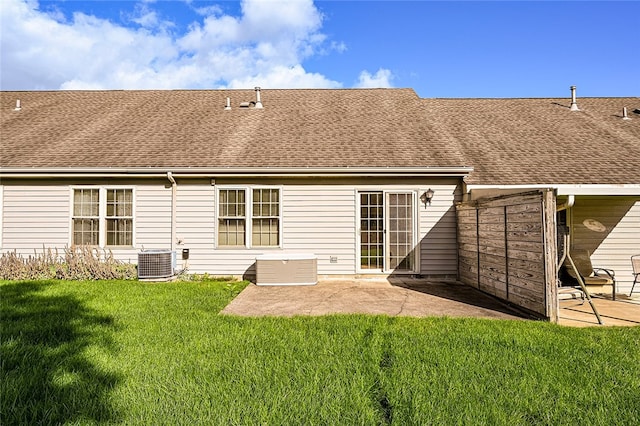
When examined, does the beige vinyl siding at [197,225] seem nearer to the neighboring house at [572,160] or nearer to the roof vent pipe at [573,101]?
the neighboring house at [572,160]

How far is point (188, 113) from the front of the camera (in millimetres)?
12016

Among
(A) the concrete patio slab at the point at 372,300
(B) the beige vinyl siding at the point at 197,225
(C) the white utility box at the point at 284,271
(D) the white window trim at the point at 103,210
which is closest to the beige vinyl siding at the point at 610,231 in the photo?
(A) the concrete patio slab at the point at 372,300

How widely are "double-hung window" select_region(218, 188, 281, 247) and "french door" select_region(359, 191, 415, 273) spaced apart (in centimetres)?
240

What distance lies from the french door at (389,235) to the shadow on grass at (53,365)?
19.9 ft

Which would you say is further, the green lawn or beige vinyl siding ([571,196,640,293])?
beige vinyl siding ([571,196,640,293])

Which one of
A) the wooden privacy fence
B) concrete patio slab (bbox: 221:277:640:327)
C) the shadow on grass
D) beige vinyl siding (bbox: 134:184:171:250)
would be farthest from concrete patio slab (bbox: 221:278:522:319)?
beige vinyl siding (bbox: 134:184:171:250)

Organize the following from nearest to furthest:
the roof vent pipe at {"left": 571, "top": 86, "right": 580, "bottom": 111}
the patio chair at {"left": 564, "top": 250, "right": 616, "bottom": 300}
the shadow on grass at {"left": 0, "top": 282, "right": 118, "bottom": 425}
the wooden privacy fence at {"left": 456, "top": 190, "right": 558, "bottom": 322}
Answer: the shadow on grass at {"left": 0, "top": 282, "right": 118, "bottom": 425}
the wooden privacy fence at {"left": 456, "top": 190, "right": 558, "bottom": 322}
the patio chair at {"left": 564, "top": 250, "right": 616, "bottom": 300}
the roof vent pipe at {"left": 571, "top": 86, "right": 580, "bottom": 111}

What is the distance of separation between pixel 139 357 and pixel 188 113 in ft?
33.1

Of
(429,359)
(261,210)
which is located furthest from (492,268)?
(261,210)

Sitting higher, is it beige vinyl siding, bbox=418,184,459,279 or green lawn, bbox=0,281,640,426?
beige vinyl siding, bbox=418,184,459,279

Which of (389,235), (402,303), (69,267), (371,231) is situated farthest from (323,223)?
(69,267)

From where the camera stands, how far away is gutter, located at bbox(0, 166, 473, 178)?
8711 millimetres

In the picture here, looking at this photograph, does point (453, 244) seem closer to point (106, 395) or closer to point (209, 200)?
point (209, 200)

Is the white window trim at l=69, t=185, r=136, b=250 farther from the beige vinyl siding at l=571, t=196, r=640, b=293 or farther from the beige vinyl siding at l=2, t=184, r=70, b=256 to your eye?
the beige vinyl siding at l=571, t=196, r=640, b=293
